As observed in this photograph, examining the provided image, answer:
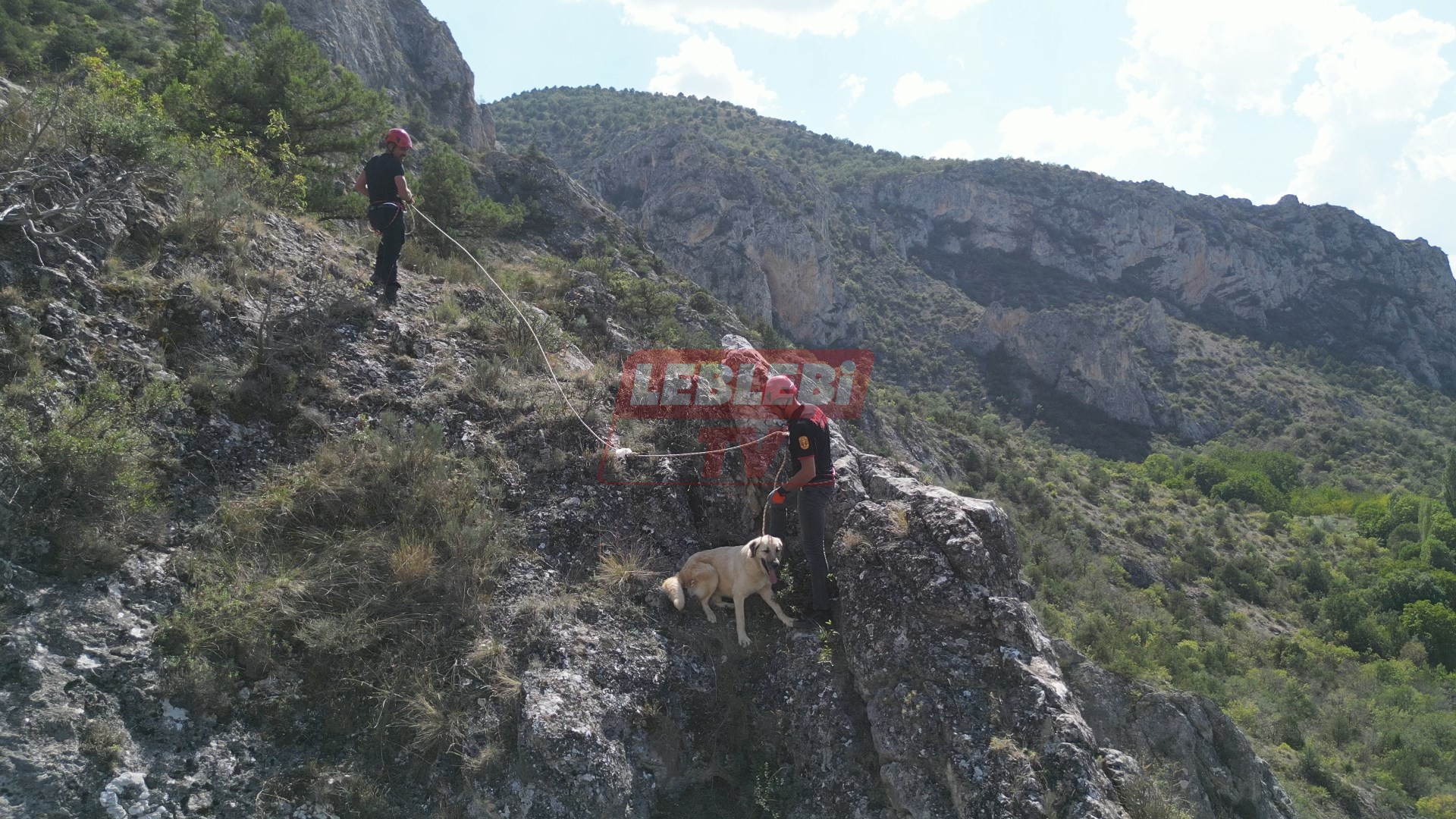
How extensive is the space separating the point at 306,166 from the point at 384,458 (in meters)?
8.05

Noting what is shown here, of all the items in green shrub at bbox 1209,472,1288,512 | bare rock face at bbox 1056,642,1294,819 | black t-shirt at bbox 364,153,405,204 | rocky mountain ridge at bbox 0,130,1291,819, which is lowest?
green shrub at bbox 1209,472,1288,512

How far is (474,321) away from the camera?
7801 mm

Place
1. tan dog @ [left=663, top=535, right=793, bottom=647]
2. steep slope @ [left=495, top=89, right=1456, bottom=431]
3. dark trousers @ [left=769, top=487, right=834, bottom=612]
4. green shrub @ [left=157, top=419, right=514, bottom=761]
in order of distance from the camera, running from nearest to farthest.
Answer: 1. green shrub @ [left=157, top=419, right=514, bottom=761]
2. tan dog @ [left=663, top=535, right=793, bottom=647]
3. dark trousers @ [left=769, top=487, right=834, bottom=612]
4. steep slope @ [left=495, top=89, right=1456, bottom=431]

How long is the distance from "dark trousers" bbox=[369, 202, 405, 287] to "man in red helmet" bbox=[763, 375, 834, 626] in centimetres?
469

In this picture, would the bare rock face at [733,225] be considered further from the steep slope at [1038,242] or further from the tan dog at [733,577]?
the tan dog at [733,577]

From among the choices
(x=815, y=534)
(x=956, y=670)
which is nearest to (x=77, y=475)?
(x=815, y=534)

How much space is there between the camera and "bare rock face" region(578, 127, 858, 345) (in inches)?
2346

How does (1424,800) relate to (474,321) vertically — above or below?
below

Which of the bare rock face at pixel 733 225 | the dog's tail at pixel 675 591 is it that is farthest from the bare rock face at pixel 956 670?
the bare rock face at pixel 733 225

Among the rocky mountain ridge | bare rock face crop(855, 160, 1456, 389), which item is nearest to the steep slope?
bare rock face crop(855, 160, 1456, 389)

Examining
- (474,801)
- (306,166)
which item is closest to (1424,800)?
(474,801)

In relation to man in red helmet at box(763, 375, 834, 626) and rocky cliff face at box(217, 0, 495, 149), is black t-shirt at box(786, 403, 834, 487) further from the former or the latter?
rocky cliff face at box(217, 0, 495, 149)

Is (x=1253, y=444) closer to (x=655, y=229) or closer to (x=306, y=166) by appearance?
(x=655, y=229)

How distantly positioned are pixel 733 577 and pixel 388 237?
5370mm
